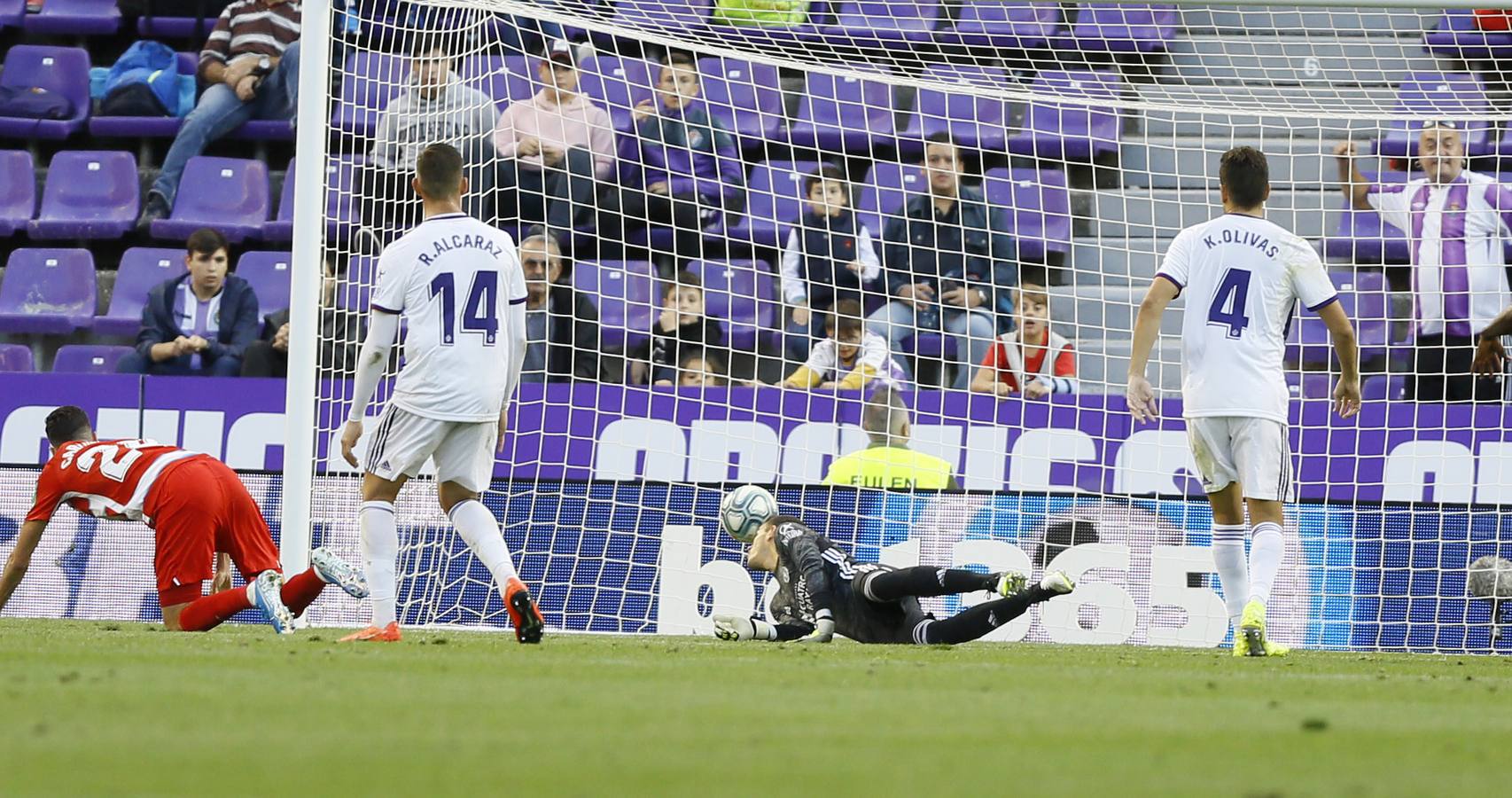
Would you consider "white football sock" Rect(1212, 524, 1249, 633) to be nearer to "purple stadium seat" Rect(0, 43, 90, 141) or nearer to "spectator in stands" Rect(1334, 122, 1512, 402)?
"spectator in stands" Rect(1334, 122, 1512, 402)

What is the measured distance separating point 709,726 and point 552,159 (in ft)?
22.3

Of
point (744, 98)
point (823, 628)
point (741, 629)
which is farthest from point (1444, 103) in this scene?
point (741, 629)

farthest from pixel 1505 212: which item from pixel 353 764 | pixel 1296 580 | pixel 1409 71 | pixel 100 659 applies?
pixel 353 764

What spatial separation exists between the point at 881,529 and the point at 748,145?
2829 millimetres

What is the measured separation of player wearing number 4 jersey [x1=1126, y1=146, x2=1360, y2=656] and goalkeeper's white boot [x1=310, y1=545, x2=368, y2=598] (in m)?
3.03

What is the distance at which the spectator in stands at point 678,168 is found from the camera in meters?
9.91

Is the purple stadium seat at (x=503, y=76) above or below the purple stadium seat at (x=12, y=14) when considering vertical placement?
below

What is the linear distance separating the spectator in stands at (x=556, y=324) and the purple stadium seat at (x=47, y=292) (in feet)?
12.3

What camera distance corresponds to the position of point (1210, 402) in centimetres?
654

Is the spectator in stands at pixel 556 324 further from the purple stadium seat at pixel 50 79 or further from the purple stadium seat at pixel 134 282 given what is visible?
the purple stadium seat at pixel 50 79

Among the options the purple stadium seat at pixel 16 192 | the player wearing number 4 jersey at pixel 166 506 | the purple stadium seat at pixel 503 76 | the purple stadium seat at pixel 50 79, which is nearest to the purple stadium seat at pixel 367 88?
the purple stadium seat at pixel 503 76

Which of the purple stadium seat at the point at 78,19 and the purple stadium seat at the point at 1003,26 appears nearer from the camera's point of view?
the purple stadium seat at the point at 1003,26

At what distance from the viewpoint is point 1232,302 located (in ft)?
21.5

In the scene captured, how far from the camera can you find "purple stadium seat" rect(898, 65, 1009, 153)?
10.4 metres
